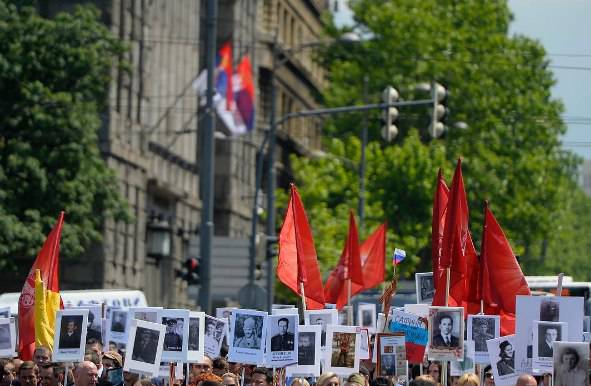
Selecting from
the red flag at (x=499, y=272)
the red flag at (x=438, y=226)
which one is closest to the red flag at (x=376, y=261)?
the red flag at (x=438, y=226)

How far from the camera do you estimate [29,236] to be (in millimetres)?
39406

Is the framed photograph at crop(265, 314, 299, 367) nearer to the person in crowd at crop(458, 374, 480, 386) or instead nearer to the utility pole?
the person in crowd at crop(458, 374, 480, 386)

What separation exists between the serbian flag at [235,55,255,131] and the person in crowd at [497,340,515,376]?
39.1 meters

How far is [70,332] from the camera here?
18641 millimetres

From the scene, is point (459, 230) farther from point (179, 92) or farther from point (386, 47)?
point (386, 47)

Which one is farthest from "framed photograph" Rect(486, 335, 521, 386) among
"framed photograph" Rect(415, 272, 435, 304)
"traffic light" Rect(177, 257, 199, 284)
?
"traffic light" Rect(177, 257, 199, 284)

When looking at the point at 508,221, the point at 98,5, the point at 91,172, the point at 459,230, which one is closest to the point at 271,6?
the point at 508,221

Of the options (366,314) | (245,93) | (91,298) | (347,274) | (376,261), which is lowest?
(366,314)

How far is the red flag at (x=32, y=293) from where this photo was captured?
21234 millimetres

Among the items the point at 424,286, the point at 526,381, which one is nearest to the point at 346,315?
the point at 424,286

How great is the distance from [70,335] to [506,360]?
160 inches

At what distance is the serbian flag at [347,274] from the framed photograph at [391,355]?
318 inches

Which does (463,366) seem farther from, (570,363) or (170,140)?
(170,140)

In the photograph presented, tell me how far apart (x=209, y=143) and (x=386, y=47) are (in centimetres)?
3304
